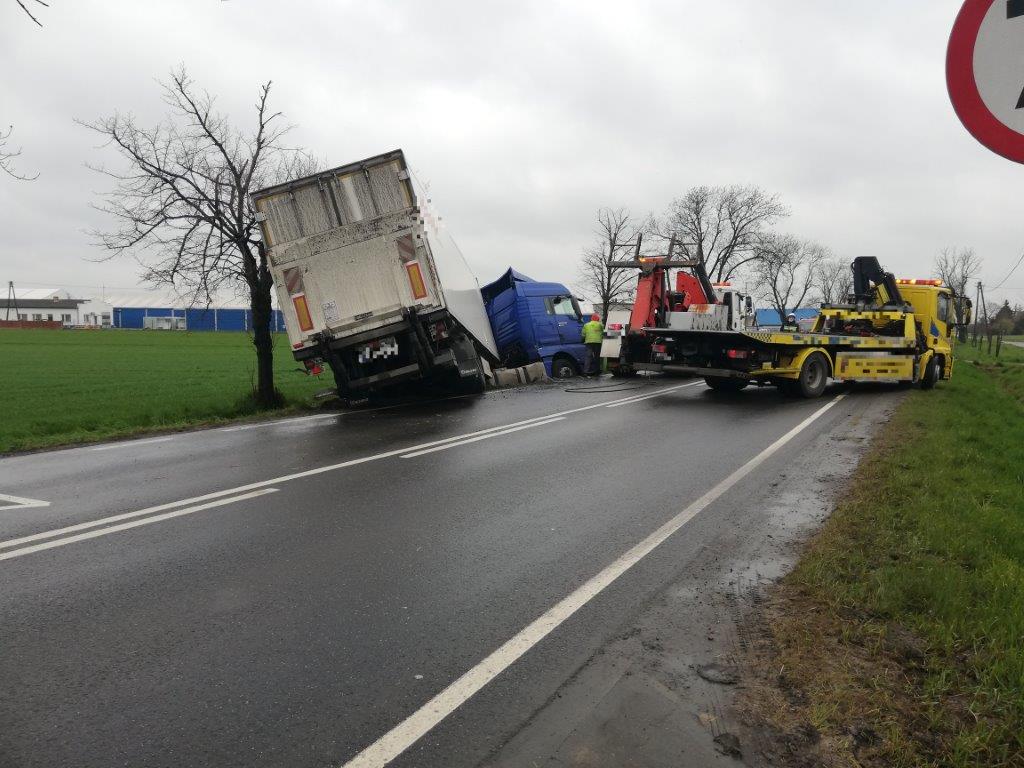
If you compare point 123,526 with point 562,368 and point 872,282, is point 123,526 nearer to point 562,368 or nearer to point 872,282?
point 562,368

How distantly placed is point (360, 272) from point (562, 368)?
9.49 m

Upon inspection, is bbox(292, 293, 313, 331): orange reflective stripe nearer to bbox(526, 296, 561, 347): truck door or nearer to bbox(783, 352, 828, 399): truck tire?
bbox(526, 296, 561, 347): truck door

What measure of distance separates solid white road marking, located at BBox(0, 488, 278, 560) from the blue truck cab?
45.5 feet

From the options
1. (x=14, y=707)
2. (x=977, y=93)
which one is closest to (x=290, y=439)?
(x=14, y=707)

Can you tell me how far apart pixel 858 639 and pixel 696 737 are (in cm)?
126

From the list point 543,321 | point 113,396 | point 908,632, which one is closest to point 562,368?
point 543,321

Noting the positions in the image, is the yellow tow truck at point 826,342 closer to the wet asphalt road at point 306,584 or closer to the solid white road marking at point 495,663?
the wet asphalt road at point 306,584

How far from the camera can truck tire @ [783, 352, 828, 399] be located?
14.7 m

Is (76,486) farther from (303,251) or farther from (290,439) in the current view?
(303,251)

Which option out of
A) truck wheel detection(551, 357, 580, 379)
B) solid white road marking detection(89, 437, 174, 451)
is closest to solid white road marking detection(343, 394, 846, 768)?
solid white road marking detection(89, 437, 174, 451)

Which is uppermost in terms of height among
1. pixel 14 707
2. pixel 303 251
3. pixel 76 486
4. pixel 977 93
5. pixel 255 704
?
pixel 303 251

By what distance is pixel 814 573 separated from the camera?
438cm

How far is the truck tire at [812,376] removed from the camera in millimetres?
14703

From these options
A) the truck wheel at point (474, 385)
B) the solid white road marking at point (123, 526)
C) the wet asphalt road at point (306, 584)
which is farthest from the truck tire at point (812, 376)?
the solid white road marking at point (123, 526)
